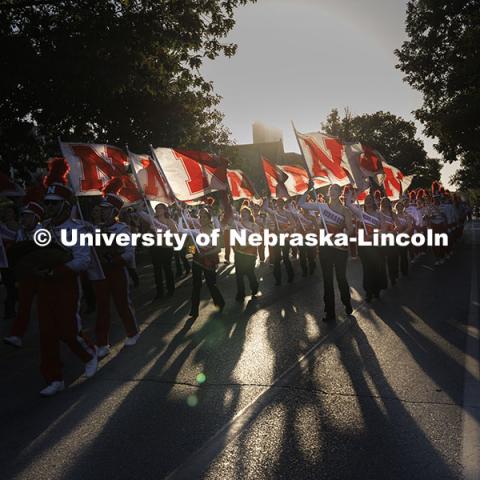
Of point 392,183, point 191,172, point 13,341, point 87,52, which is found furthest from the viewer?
point 392,183

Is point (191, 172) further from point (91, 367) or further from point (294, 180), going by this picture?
point (294, 180)

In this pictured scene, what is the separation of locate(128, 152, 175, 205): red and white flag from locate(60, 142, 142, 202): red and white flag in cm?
30

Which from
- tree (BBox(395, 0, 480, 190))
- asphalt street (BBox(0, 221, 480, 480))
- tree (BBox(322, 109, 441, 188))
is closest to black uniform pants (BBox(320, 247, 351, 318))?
asphalt street (BBox(0, 221, 480, 480))

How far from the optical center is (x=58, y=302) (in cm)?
535

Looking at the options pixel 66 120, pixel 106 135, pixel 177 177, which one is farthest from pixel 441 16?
pixel 177 177

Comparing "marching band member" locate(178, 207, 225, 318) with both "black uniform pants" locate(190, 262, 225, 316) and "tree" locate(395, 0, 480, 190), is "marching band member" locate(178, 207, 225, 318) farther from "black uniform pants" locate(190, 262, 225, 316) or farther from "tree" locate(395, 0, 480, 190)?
"tree" locate(395, 0, 480, 190)

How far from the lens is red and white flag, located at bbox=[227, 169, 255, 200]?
1459 centimetres

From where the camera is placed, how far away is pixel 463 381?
5152 millimetres

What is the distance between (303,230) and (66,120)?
10239 mm

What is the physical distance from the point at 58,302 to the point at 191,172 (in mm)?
5065

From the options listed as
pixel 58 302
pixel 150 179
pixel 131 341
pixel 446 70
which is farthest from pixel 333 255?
pixel 446 70

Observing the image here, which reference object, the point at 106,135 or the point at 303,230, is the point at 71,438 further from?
the point at 106,135

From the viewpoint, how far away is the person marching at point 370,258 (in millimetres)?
9945

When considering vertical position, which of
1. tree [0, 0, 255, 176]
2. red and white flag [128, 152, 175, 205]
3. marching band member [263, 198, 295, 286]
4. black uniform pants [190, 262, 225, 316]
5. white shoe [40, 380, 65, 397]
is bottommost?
white shoe [40, 380, 65, 397]
